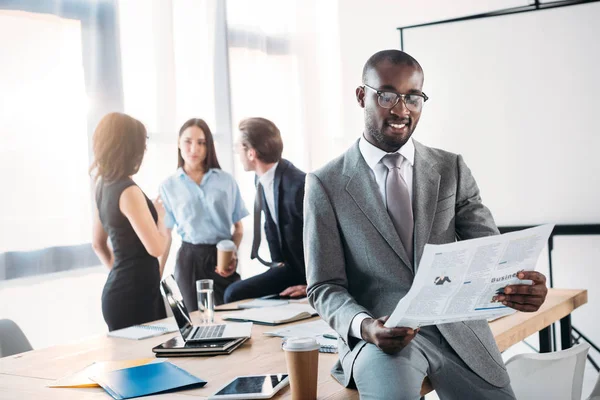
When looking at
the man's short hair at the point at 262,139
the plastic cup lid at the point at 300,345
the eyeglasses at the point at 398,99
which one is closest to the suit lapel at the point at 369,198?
the eyeglasses at the point at 398,99

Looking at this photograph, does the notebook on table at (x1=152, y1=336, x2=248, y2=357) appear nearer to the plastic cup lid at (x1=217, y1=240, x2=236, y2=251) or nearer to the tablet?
the tablet

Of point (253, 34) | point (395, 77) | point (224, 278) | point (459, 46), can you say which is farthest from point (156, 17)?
point (395, 77)

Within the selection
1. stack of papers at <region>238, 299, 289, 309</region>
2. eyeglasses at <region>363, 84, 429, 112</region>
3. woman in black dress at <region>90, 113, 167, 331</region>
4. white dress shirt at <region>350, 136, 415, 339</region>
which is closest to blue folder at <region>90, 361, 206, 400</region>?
white dress shirt at <region>350, 136, 415, 339</region>

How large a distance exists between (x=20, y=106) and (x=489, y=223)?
273 centimetres

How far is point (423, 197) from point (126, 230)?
6.57 feet

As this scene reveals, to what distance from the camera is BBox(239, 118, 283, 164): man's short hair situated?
3918mm

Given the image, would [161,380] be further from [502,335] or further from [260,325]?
[502,335]

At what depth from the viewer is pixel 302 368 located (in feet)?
4.73

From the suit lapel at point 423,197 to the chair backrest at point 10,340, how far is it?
1529 millimetres

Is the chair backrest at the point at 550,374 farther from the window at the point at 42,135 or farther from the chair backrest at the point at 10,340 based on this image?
the window at the point at 42,135

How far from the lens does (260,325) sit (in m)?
2.31

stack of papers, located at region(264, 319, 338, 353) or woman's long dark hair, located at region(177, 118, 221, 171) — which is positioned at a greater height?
woman's long dark hair, located at region(177, 118, 221, 171)

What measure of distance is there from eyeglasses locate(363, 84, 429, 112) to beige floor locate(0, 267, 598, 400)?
7.77ft

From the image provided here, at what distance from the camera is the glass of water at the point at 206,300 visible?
2.34 m
